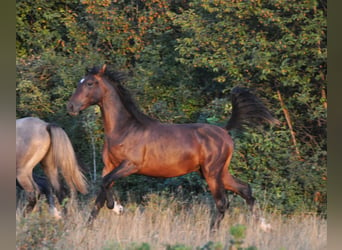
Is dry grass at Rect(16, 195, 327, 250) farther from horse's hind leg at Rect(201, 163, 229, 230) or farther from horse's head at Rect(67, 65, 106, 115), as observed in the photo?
horse's head at Rect(67, 65, 106, 115)

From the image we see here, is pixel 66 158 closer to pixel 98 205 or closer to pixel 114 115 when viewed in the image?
pixel 114 115

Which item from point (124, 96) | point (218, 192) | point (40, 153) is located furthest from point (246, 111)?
point (40, 153)

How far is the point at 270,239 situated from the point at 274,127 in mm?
3210

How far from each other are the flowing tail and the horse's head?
82 cm

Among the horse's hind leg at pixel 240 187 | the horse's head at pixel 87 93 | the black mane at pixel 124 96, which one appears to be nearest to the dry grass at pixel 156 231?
the horse's hind leg at pixel 240 187

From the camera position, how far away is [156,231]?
275 inches

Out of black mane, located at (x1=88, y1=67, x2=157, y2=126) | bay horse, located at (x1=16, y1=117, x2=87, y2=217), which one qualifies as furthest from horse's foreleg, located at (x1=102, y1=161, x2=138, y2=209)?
bay horse, located at (x1=16, y1=117, x2=87, y2=217)

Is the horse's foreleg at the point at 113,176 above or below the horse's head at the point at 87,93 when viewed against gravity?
below

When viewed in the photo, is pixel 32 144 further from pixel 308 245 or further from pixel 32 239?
pixel 308 245

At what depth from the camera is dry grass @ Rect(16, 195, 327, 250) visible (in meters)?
5.93

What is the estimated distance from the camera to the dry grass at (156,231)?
593 centimetres

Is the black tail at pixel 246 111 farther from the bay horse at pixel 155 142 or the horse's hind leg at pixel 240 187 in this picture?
the horse's hind leg at pixel 240 187

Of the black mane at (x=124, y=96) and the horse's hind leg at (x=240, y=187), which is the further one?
the black mane at (x=124, y=96)

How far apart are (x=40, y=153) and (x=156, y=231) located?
2.51m
